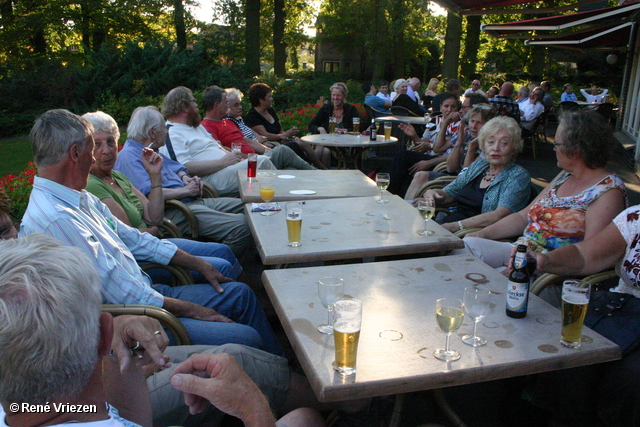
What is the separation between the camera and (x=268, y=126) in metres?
6.87

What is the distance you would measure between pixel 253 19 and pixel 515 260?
15853 mm

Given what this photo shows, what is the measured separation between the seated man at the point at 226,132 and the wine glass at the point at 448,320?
13.4 ft

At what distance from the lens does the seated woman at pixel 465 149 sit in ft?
14.1

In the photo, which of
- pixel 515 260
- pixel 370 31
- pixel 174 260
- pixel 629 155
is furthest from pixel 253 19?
pixel 515 260

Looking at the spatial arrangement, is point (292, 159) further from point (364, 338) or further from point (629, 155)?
point (629, 155)

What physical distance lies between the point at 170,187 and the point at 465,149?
2806mm

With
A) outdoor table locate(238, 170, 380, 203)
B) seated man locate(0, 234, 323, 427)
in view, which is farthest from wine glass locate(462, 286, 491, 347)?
outdoor table locate(238, 170, 380, 203)

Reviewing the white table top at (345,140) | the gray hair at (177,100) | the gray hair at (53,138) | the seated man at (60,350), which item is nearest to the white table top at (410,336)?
the seated man at (60,350)

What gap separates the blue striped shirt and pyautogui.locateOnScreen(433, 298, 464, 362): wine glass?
4.10 feet

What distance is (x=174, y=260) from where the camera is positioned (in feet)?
8.79

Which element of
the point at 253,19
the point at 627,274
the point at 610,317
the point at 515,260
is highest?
the point at 253,19

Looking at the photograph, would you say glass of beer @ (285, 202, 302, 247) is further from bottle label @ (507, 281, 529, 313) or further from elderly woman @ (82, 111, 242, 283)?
bottle label @ (507, 281, 529, 313)

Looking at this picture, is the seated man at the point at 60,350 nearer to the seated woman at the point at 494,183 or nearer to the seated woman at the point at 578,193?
the seated woman at the point at 578,193

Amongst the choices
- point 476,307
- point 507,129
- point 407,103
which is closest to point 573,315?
point 476,307
